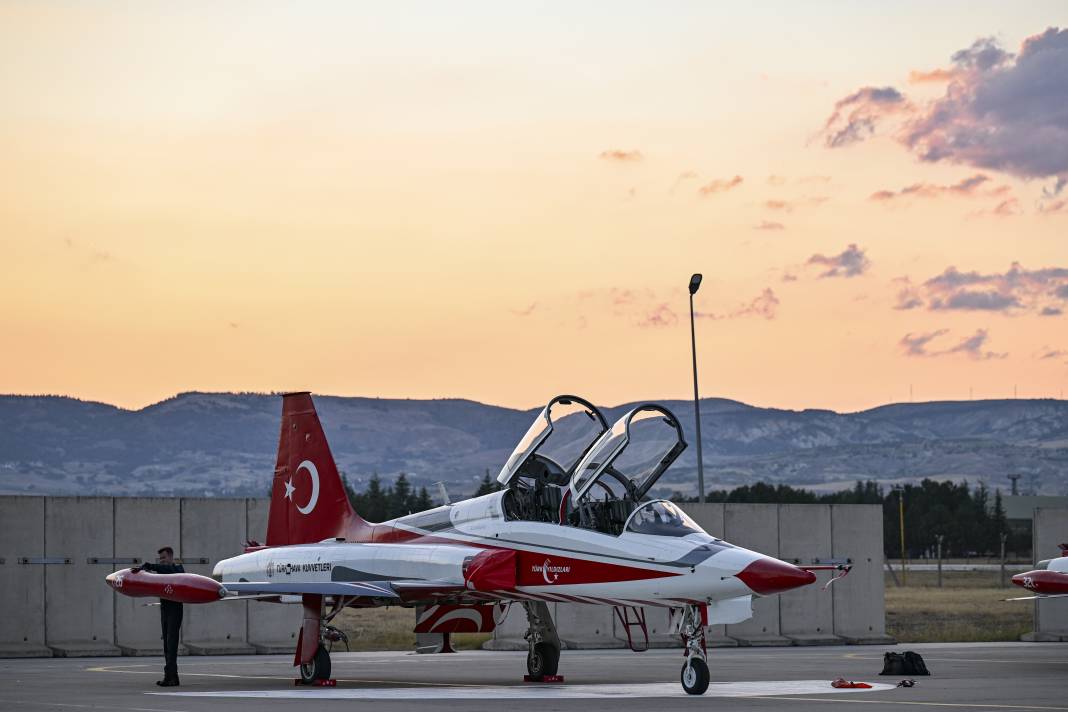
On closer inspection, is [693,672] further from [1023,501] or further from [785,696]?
[1023,501]

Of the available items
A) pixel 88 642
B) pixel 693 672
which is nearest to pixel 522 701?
pixel 693 672

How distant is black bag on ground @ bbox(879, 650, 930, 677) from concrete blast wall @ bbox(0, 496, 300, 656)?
1446 centimetres

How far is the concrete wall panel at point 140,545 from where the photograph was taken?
110 ft

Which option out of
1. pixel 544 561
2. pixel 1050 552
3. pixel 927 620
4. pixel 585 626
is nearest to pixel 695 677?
pixel 544 561

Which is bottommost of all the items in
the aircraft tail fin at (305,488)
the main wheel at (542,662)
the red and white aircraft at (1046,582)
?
the main wheel at (542,662)

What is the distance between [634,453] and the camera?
77.6 ft

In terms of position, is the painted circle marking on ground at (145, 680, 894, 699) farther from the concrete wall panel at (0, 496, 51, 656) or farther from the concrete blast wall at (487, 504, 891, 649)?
the concrete blast wall at (487, 504, 891, 649)

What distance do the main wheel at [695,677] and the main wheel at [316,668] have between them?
18.2 feet

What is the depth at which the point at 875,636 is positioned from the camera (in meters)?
38.5

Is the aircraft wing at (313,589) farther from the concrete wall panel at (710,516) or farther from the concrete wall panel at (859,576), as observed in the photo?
the concrete wall panel at (859,576)

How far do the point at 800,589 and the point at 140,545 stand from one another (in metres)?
15.2

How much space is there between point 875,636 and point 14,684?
21.7m

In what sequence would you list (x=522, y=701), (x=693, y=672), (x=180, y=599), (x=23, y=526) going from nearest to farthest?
(x=522, y=701), (x=693, y=672), (x=180, y=599), (x=23, y=526)

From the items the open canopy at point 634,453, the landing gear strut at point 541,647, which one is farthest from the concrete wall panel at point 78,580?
the open canopy at point 634,453
